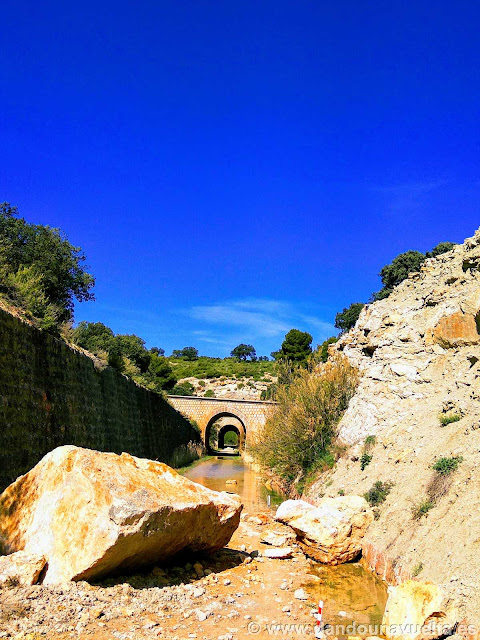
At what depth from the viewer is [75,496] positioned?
6.29 metres

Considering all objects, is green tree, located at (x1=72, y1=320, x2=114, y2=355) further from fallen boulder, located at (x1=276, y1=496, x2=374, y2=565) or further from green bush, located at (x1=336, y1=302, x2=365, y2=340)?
green bush, located at (x1=336, y1=302, x2=365, y2=340)

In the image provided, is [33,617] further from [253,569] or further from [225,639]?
[253,569]

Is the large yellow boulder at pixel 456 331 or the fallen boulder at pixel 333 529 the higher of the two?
the large yellow boulder at pixel 456 331

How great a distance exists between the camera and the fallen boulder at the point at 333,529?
9000 mm

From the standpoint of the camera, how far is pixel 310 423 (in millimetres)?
15703

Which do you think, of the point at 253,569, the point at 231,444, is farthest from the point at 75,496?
the point at 231,444

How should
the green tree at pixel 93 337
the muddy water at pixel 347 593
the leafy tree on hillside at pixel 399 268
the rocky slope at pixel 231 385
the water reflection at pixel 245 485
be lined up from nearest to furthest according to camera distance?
the muddy water at pixel 347 593 < the water reflection at pixel 245 485 < the green tree at pixel 93 337 < the leafy tree on hillside at pixel 399 268 < the rocky slope at pixel 231 385

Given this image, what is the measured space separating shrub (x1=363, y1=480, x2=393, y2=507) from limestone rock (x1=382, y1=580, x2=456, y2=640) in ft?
14.4

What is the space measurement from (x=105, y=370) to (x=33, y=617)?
13.1 metres

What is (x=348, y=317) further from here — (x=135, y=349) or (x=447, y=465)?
(x=447, y=465)

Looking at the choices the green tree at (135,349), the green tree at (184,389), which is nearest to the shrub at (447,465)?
the green tree at (135,349)

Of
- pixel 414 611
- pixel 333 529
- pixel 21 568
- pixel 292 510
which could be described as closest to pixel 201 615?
pixel 21 568

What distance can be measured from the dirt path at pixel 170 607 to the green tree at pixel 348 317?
53.8m

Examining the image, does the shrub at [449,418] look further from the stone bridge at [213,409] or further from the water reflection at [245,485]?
the stone bridge at [213,409]
